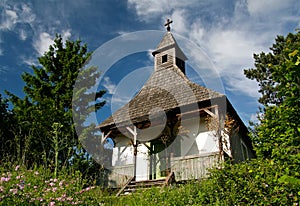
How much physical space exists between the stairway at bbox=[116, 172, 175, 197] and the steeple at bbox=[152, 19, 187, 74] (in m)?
7.91

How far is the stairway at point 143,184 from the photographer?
9.15 meters

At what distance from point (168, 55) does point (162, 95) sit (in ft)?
13.0

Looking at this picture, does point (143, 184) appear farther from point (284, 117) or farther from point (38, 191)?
point (284, 117)

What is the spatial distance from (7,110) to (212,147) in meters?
12.6

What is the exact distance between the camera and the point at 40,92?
1605 cm

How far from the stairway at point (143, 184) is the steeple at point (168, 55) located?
7910 mm

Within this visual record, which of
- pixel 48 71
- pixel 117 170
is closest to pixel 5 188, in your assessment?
pixel 117 170

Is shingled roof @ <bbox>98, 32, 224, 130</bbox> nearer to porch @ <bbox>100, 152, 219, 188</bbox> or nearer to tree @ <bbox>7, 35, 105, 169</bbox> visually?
porch @ <bbox>100, 152, 219, 188</bbox>

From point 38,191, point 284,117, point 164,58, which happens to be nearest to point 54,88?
point 164,58

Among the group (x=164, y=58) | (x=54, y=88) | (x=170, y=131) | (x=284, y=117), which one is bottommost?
(x=284, y=117)

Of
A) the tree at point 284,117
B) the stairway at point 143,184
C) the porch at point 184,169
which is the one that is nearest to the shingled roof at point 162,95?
the porch at point 184,169

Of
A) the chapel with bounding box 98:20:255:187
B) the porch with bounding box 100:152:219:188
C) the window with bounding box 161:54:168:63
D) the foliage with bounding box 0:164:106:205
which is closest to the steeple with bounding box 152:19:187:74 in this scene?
the window with bounding box 161:54:168:63

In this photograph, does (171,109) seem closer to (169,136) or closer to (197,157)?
(169,136)

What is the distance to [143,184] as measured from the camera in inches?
357
